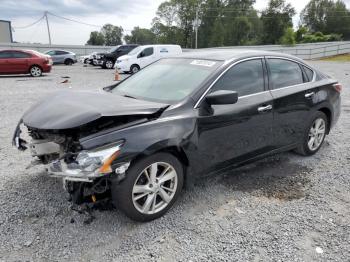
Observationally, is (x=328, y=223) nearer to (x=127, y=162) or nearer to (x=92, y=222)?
(x=127, y=162)

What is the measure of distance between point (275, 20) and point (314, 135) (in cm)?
6765

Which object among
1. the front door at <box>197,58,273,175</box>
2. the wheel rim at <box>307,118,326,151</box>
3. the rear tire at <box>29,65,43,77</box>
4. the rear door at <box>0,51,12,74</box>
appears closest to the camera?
the front door at <box>197,58,273,175</box>

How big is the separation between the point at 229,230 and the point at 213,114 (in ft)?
3.87

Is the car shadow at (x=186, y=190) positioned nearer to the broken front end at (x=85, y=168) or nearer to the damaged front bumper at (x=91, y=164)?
the broken front end at (x=85, y=168)

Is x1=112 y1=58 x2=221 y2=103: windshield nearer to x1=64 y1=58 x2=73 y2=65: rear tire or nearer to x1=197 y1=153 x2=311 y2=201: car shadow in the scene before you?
x1=197 y1=153 x2=311 y2=201: car shadow

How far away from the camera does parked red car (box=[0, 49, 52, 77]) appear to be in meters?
15.3

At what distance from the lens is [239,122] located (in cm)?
347

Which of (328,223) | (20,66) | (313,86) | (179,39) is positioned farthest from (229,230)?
(179,39)

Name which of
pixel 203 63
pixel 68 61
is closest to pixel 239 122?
pixel 203 63

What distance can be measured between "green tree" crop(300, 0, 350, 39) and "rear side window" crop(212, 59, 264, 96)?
8345cm

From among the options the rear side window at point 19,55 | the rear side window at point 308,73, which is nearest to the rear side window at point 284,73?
the rear side window at point 308,73

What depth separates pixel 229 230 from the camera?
2.91 metres

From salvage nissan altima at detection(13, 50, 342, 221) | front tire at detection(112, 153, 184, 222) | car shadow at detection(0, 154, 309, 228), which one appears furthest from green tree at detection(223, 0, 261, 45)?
front tire at detection(112, 153, 184, 222)

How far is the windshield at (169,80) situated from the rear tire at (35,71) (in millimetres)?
13469
